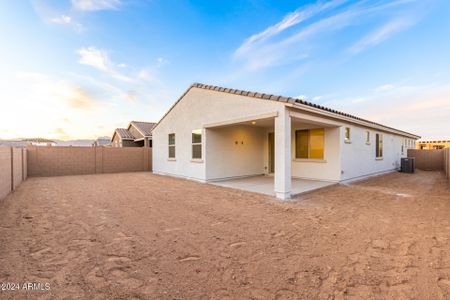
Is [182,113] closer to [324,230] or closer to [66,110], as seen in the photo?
[66,110]

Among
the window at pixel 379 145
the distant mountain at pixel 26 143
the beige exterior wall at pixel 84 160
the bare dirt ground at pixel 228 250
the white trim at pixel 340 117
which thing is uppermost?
the white trim at pixel 340 117

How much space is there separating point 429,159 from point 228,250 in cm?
2275

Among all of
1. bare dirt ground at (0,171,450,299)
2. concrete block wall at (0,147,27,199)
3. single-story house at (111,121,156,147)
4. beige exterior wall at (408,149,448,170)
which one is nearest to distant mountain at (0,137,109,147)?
single-story house at (111,121,156,147)

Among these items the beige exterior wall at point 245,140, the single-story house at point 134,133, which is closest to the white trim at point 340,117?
the beige exterior wall at point 245,140

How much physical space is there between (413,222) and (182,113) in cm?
1090

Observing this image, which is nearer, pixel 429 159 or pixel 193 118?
pixel 193 118

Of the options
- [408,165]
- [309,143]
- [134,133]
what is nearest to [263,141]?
[309,143]

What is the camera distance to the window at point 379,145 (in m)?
13.4

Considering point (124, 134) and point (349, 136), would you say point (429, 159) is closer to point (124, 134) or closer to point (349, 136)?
point (349, 136)

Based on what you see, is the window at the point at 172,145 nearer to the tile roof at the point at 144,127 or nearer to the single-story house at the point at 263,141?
the single-story house at the point at 263,141

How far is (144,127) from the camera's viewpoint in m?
22.8

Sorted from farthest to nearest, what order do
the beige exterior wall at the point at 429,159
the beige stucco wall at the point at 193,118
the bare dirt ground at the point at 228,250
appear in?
1. the beige exterior wall at the point at 429,159
2. the beige stucco wall at the point at 193,118
3. the bare dirt ground at the point at 228,250

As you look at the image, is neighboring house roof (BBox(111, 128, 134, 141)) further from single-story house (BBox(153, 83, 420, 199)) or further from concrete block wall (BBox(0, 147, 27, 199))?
concrete block wall (BBox(0, 147, 27, 199))

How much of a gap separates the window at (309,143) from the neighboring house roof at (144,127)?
14.8 metres
